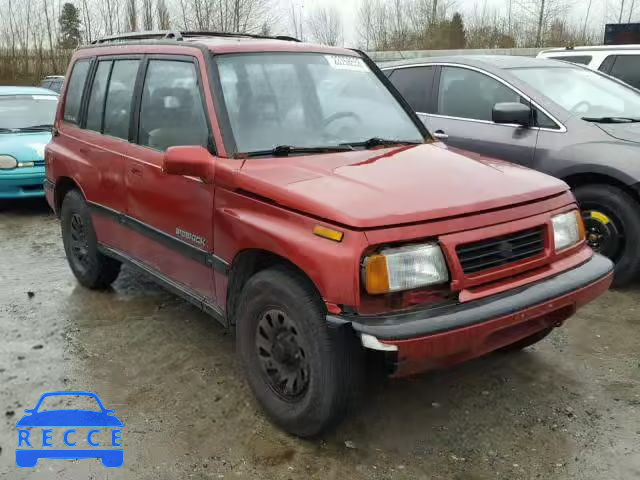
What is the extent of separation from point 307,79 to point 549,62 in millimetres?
3307

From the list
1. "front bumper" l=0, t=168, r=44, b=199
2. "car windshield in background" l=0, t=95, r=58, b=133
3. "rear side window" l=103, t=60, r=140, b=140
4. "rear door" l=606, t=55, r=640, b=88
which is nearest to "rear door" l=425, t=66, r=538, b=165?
"rear side window" l=103, t=60, r=140, b=140

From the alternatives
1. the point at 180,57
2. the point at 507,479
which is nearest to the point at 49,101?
the point at 180,57

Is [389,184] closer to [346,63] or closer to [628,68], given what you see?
[346,63]

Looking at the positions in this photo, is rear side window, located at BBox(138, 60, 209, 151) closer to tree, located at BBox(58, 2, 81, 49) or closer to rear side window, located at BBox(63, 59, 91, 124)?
rear side window, located at BBox(63, 59, 91, 124)

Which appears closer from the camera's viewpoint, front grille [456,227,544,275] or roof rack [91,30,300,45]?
front grille [456,227,544,275]

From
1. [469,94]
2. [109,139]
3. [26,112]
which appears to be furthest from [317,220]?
[26,112]

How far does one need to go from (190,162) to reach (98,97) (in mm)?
1830

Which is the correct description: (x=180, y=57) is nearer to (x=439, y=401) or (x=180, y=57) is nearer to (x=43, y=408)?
(x=43, y=408)

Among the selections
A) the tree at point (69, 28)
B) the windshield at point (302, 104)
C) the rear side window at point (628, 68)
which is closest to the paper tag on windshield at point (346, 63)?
the windshield at point (302, 104)

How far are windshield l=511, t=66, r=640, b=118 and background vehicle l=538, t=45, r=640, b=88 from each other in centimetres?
187

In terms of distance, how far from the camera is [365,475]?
106 inches

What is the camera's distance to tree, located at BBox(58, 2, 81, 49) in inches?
1044

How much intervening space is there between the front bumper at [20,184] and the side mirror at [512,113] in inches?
221

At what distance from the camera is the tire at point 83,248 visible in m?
4.73
